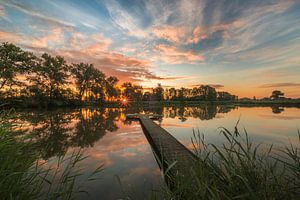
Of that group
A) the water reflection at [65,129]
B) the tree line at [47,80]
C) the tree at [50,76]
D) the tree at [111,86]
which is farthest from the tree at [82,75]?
the water reflection at [65,129]

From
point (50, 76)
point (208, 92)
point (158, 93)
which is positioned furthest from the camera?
point (208, 92)

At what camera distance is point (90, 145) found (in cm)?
667

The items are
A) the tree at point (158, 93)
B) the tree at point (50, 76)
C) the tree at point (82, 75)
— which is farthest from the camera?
the tree at point (158, 93)

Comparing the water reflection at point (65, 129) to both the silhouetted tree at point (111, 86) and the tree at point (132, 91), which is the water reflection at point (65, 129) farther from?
the tree at point (132, 91)

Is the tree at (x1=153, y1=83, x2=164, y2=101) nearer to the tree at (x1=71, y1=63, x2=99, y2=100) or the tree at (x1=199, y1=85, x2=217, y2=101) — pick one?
the tree at (x1=199, y1=85, x2=217, y2=101)

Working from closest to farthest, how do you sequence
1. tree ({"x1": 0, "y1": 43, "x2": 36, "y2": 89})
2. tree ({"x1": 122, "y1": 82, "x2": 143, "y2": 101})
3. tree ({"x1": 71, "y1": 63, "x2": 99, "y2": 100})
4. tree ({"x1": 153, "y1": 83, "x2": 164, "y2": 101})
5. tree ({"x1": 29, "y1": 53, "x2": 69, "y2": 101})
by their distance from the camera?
tree ({"x1": 0, "y1": 43, "x2": 36, "y2": 89}), tree ({"x1": 29, "y1": 53, "x2": 69, "y2": 101}), tree ({"x1": 71, "y1": 63, "x2": 99, "y2": 100}), tree ({"x1": 122, "y1": 82, "x2": 143, "y2": 101}), tree ({"x1": 153, "y1": 83, "x2": 164, "y2": 101})

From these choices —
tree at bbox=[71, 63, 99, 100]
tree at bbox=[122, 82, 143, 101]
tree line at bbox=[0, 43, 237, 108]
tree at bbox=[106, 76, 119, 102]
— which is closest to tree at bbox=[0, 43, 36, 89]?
tree line at bbox=[0, 43, 237, 108]

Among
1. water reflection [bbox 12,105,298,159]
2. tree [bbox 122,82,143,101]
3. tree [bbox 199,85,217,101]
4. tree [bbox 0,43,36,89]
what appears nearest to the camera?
water reflection [bbox 12,105,298,159]

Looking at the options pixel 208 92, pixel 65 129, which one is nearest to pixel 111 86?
pixel 65 129

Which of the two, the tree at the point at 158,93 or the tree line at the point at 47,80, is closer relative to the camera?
the tree line at the point at 47,80

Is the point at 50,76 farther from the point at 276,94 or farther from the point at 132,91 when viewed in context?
the point at 276,94

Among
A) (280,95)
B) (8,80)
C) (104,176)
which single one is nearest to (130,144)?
(104,176)

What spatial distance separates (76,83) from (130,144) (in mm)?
47155

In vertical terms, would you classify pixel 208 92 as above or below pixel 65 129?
above
